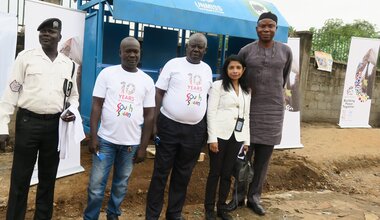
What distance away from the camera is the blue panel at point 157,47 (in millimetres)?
6133

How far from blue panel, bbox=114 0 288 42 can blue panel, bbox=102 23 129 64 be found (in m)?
1.17

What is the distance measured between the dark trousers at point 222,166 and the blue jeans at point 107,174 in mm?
839

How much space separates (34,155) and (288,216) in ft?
9.14

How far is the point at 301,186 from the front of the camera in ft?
17.8

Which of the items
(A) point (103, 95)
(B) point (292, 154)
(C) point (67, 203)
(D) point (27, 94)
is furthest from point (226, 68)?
(B) point (292, 154)

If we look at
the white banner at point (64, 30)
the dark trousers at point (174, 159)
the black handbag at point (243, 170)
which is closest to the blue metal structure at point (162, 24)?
the white banner at point (64, 30)

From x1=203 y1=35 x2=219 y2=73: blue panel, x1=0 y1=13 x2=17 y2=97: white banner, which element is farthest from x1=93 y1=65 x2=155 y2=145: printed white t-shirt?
x1=203 y1=35 x2=219 y2=73: blue panel

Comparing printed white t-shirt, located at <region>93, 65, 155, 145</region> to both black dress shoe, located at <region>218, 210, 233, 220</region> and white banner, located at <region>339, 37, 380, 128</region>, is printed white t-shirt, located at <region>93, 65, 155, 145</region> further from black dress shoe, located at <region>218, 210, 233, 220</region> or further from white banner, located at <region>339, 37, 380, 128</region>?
white banner, located at <region>339, 37, 380, 128</region>

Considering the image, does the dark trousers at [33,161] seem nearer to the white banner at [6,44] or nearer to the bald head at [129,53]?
the bald head at [129,53]

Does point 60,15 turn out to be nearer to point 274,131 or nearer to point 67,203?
point 67,203

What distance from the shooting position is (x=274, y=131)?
3.88 meters

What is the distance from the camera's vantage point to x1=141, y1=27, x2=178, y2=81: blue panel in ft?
20.1

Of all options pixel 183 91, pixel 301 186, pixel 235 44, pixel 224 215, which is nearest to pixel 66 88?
pixel 183 91

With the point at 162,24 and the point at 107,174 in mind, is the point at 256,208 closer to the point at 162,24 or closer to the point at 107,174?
the point at 107,174
